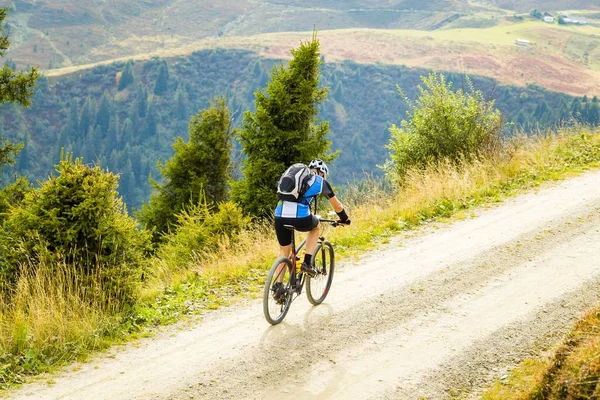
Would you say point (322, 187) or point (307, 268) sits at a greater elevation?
point (322, 187)

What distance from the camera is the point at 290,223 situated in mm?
9266

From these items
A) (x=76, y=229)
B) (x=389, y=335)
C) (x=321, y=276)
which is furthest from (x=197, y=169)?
(x=389, y=335)

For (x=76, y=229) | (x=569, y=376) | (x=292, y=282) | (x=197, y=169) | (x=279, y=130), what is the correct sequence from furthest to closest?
(x=197, y=169), (x=279, y=130), (x=76, y=229), (x=292, y=282), (x=569, y=376)

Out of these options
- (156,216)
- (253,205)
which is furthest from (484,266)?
(156,216)

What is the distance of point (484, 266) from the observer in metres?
11.6

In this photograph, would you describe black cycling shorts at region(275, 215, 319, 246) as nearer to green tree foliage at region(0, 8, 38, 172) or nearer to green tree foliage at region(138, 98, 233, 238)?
green tree foliage at region(0, 8, 38, 172)

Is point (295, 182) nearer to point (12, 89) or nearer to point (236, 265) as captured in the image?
point (236, 265)

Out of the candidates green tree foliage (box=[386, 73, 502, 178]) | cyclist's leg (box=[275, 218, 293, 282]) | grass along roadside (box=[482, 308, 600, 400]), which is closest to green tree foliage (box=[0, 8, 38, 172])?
green tree foliage (box=[386, 73, 502, 178])

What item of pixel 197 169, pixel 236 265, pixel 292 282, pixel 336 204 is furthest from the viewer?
pixel 197 169

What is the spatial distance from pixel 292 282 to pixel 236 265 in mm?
3051

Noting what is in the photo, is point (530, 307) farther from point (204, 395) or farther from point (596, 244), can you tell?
point (204, 395)

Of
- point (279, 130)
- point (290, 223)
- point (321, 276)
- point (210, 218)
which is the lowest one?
point (210, 218)

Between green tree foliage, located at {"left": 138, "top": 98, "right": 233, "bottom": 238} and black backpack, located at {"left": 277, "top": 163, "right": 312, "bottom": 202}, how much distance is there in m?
21.5

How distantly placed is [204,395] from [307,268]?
8.99ft
